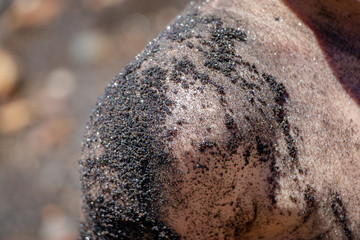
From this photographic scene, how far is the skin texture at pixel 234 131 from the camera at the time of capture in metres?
0.56

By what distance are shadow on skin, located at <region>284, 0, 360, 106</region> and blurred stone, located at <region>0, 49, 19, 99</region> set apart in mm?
2158

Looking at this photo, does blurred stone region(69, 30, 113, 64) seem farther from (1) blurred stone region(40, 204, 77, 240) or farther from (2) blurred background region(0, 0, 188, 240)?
(1) blurred stone region(40, 204, 77, 240)

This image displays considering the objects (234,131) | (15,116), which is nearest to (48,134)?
(15,116)

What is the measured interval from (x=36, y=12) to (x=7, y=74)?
49 cm

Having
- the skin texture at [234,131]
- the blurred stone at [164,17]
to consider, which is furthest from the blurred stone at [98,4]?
the skin texture at [234,131]

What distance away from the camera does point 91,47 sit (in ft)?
7.77

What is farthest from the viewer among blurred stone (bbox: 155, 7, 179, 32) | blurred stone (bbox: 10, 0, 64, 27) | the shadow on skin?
blurred stone (bbox: 10, 0, 64, 27)

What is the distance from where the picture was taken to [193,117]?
56 centimetres

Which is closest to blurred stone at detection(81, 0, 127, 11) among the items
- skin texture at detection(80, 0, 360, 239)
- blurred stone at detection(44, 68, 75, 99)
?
blurred stone at detection(44, 68, 75, 99)

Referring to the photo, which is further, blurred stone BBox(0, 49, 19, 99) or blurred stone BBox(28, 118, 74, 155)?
blurred stone BBox(0, 49, 19, 99)

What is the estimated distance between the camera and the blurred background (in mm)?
2086

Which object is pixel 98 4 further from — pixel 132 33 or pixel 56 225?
pixel 56 225

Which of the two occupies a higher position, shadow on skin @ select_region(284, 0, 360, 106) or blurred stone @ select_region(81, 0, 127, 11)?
shadow on skin @ select_region(284, 0, 360, 106)

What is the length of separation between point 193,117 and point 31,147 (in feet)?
6.27
